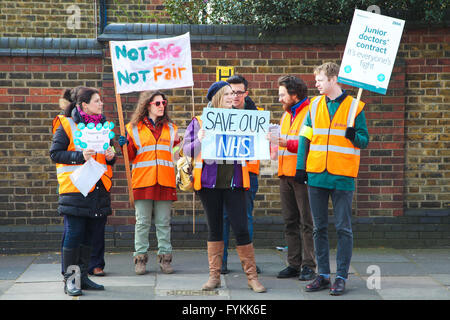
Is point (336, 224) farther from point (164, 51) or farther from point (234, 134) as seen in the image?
point (164, 51)

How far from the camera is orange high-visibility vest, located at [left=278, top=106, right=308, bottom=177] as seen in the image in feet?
19.9

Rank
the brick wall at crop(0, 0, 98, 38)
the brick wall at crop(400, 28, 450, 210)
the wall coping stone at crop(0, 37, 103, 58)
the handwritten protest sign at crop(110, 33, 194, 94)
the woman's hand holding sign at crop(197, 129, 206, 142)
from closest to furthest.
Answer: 1. the woman's hand holding sign at crop(197, 129, 206, 142)
2. the handwritten protest sign at crop(110, 33, 194, 94)
3. the wall coping stone at crop(0, 37, 103, 58)
4. the brick wall at crop(400, 28, 450, 210)
5. the brick wall at crop(0, 0, 98, 38)

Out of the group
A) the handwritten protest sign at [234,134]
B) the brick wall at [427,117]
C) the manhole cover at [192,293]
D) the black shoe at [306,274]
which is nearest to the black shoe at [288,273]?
the black shoe at [306,274]

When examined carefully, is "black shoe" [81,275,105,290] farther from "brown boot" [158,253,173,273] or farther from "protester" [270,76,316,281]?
"protester" [270,76,316,281]

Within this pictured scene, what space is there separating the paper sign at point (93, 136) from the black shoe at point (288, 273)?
7.40 feet

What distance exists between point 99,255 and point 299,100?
2.74 m

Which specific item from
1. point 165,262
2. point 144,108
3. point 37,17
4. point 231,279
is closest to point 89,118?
point 144,108

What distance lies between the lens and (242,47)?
Answer: 24.9 feet

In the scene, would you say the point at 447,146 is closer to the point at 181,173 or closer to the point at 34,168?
the point at 181,173

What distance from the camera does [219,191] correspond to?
5.50 metres

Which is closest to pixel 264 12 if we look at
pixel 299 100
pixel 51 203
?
pixel 299 100

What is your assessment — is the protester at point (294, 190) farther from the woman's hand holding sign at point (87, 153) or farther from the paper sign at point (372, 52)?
the woman's hand holding sign at point (87, 153)

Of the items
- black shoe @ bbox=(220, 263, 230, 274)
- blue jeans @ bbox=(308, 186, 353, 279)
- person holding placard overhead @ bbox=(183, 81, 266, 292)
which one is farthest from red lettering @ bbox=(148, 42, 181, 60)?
black shoe @ bbox=(220, 263, 230, 274)

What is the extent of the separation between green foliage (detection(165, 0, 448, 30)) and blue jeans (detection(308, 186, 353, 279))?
8.92 feet
